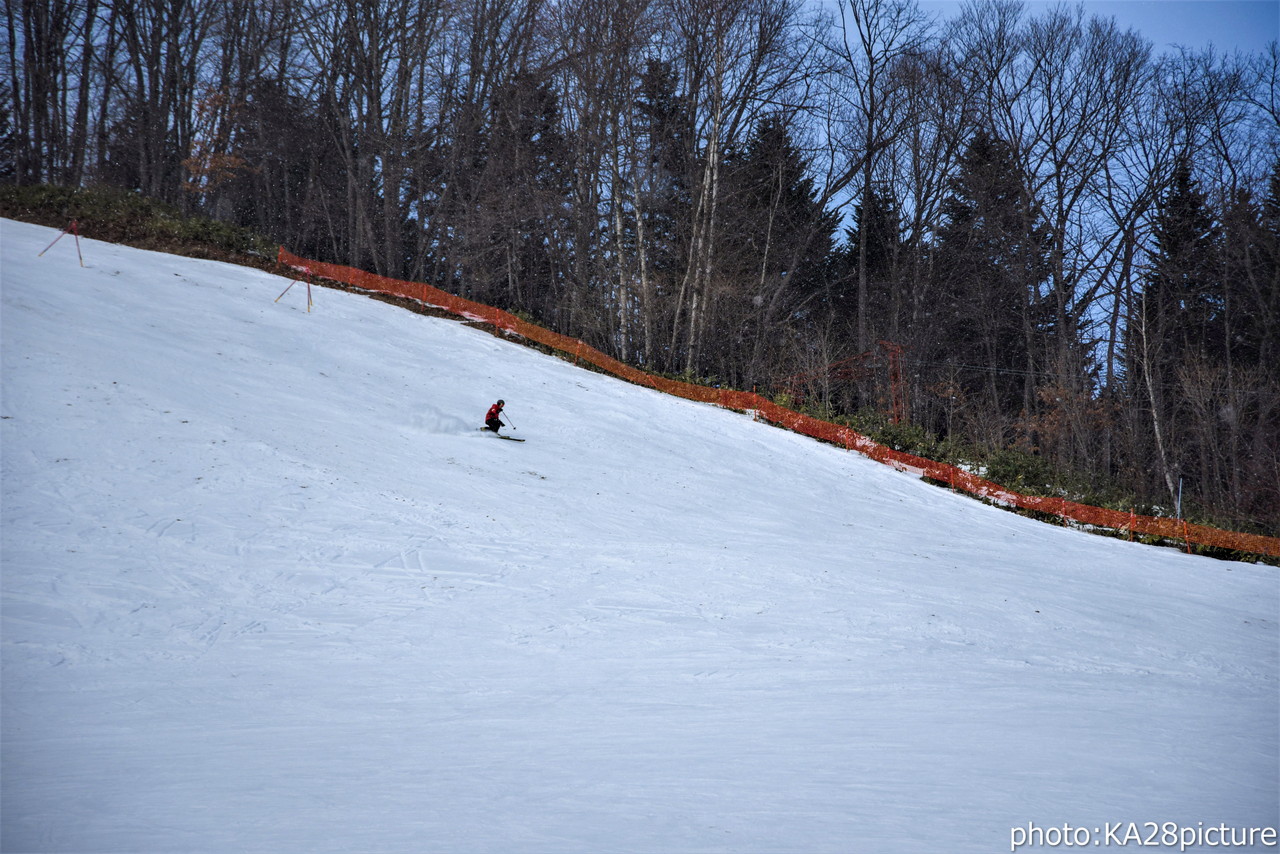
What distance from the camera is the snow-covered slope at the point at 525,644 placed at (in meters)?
3.73

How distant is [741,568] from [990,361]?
29641mm

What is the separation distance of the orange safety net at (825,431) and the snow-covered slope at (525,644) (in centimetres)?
193

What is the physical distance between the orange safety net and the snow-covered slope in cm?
193

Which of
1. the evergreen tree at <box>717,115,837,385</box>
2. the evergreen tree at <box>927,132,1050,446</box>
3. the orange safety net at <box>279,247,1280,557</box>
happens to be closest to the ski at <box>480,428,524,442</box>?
the orange safety net at <box>279,247,1280,557</box>

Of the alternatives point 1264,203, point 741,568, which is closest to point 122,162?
point 741,568

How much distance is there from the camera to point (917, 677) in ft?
20.0

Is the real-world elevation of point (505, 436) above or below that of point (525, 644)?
above

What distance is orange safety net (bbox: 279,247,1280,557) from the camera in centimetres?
1575

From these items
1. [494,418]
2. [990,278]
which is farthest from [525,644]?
[990,278]

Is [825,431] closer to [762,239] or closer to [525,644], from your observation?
[762,239]

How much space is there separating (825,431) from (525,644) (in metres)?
15.2

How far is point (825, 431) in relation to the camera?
20141 millimetres

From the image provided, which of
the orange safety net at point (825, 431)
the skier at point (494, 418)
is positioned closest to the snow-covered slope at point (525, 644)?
the skier at point (494, 418)

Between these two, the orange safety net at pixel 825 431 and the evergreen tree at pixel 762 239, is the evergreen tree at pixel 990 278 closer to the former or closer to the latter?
the evergreen tree at pixel 762 239
